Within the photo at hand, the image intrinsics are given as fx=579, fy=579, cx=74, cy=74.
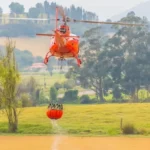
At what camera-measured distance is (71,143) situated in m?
22.3

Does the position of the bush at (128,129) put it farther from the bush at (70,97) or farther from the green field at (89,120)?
the bush at (70,97)

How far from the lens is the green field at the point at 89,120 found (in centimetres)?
2573

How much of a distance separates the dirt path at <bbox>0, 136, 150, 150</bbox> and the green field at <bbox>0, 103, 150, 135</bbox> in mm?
1747

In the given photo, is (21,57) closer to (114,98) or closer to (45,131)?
(114,98)

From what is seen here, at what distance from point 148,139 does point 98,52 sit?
31027 millimetres

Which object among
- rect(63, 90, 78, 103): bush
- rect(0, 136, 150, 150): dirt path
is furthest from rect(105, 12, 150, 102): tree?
rect(0, 136, 150, 150): dirt path

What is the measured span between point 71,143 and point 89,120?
583 centimetres

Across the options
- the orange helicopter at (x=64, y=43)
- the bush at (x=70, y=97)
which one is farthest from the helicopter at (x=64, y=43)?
the bush at (x=70, y=97)

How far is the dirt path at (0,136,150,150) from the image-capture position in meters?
21.2

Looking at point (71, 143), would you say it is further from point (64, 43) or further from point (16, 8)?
point (16, 8)

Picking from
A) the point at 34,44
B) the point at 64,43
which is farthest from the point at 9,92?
the point at 34,44

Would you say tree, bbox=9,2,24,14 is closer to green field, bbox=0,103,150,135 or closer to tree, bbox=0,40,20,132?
green field, bbox=0,103,150,135

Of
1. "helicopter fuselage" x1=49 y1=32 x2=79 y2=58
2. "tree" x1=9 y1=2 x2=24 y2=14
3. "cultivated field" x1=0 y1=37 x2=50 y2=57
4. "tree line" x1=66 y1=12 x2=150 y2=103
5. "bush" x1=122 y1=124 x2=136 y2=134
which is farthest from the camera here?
"tree" x1=9 y1=2 x2=24 y2=14

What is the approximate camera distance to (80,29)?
318 feet
